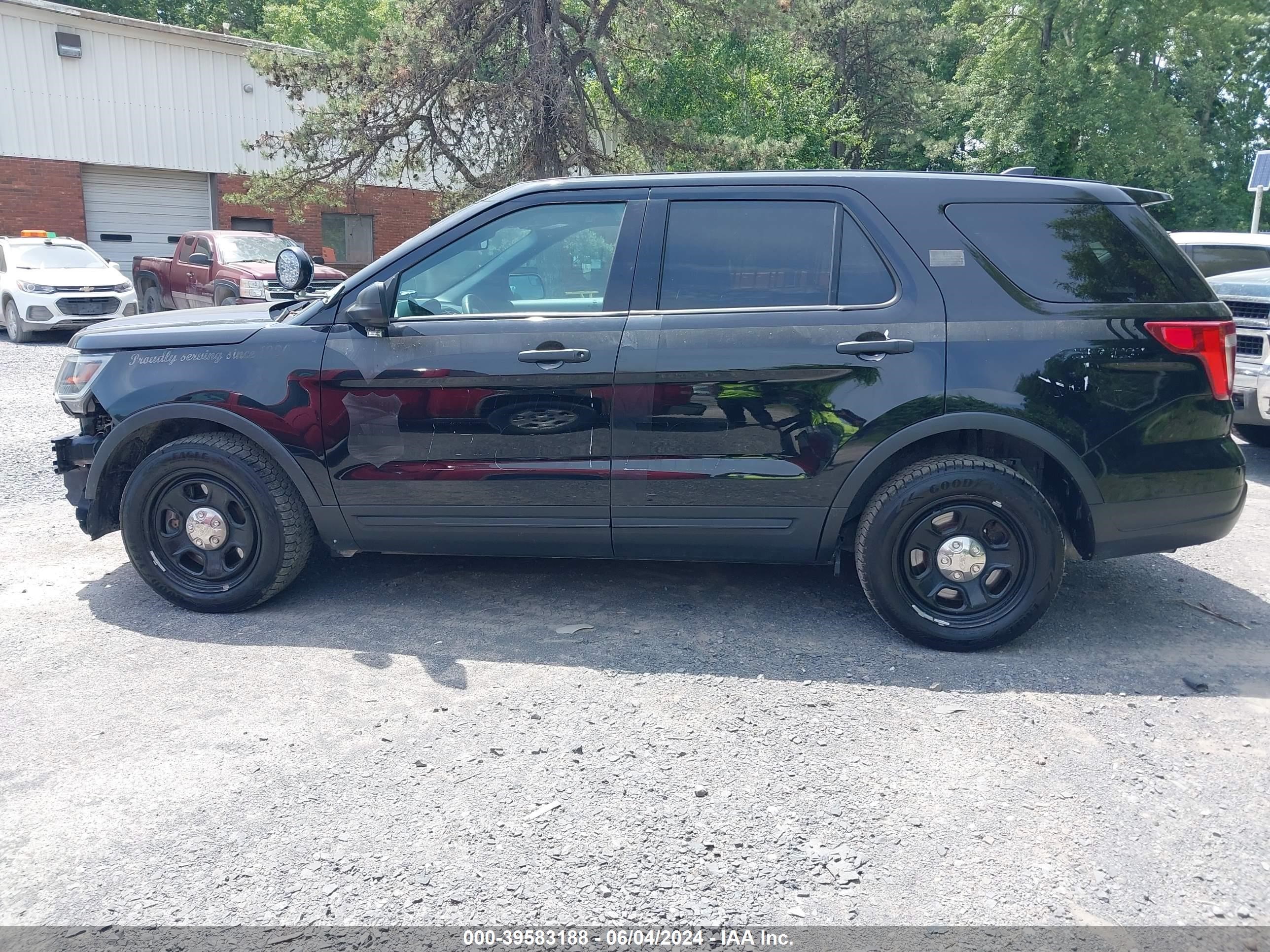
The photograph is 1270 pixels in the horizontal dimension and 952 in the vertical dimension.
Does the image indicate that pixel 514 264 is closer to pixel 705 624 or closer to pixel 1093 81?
pixel 705 624

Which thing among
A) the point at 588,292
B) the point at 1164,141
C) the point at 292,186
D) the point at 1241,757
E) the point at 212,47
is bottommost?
the point at 1241,757

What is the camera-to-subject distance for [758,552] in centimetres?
435

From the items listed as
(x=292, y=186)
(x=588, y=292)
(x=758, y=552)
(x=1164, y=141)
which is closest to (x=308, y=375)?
(x=588, y=292)

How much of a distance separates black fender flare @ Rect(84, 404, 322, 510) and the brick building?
16.8m

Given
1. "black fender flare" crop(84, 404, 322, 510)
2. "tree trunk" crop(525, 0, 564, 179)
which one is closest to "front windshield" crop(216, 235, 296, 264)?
"tree trunk" crop(525, 0, 564, 179)

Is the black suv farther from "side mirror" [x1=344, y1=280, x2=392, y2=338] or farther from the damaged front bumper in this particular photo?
the damaged front bumper

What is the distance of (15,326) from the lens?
1563 centimetres

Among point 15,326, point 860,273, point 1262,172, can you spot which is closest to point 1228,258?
point 1262,172

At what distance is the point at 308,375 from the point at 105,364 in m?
1.02

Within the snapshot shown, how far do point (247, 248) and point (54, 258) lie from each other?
322cm

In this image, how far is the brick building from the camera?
20953 mm

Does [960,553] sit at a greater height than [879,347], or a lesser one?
lesser

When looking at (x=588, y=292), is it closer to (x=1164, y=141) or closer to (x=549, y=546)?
(x=549, y=546)

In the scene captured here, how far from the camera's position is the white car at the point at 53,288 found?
1550 cm
